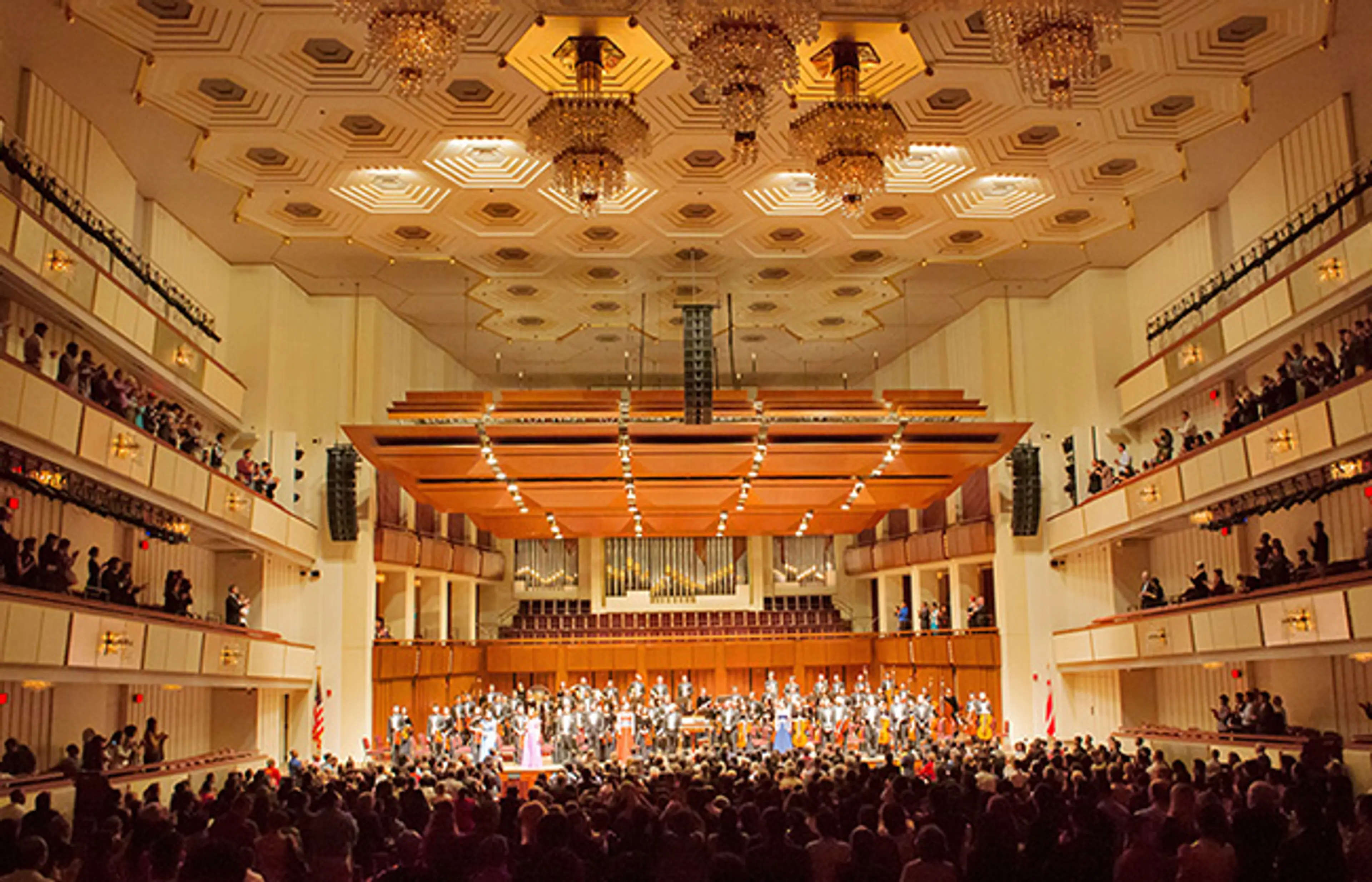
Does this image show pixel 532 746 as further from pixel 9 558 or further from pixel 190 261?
pixel 9 558

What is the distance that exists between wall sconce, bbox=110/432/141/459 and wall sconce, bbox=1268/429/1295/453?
11632 mm

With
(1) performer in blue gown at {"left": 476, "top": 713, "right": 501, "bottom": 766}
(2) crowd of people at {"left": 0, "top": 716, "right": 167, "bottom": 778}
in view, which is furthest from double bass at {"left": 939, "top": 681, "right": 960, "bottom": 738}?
(2) crowd of people at {"left": 0, "top": 716, "right": 167, "bottom": 778}

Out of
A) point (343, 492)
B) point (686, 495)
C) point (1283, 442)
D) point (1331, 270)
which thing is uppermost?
point (1331, 270)

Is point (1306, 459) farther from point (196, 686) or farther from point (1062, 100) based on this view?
point (196, 686)

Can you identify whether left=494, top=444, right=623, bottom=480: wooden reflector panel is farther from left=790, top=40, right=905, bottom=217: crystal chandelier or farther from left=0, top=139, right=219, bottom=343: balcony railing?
left=790, top=40, right=905, bottom=217: crystal chandelier

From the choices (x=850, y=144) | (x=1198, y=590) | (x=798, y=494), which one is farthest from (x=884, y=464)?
(x=850, y=144)

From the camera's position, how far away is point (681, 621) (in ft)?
83.9

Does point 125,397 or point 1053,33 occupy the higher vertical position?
point 1053,33

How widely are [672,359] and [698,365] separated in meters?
9.18

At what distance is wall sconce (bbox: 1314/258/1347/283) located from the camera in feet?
39.6

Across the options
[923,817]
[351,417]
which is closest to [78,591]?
[351,417]

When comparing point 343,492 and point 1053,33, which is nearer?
point 1053,33

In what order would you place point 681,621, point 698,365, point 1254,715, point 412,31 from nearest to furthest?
point 412,31 < point 1254,715 < point 698,365 < point 681,621

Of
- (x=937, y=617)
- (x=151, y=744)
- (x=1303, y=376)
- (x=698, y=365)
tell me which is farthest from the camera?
(x=937, y=617)
